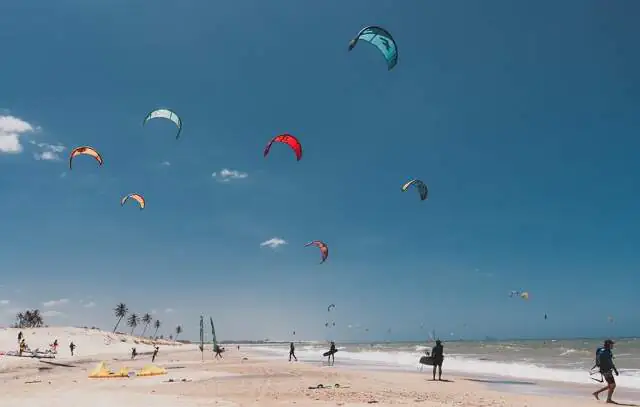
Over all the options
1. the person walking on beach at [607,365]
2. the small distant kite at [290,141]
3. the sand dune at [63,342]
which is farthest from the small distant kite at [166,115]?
the sand dune at [63,342]

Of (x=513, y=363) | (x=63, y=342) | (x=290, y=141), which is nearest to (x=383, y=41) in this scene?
(x=290, y=141)

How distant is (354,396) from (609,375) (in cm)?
655

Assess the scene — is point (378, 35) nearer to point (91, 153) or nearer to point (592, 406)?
point (592, 406)

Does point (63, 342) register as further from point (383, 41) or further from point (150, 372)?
point (383, 41)

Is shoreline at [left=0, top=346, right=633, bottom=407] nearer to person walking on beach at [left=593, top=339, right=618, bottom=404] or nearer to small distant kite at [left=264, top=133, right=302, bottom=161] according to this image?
person walking on beach at [left=593, top=339, right=618, bottom=404]

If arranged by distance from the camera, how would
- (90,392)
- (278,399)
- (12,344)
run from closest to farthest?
1. (278,399)
2. (90,392)
3. (12,344)

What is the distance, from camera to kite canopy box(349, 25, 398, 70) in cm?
Answer: 1453

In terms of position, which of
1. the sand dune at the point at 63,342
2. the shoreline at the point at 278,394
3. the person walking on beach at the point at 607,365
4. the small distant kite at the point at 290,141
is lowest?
the sand dune at the point at 63,342

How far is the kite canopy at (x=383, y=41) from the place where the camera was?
14526mm

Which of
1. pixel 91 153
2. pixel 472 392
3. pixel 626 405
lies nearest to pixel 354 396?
pixel 472 392

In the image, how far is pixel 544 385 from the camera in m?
19.1

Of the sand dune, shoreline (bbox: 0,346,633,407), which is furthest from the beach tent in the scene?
the sand dune

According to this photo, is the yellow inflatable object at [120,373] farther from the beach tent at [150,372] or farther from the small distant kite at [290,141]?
the small distant kite at [290,141]

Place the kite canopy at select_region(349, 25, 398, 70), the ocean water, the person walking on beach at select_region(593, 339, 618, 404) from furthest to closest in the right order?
the ocean water
the kite canopy at select_region(349, 25, 398, 70)
the person walking on beach at select_region(593, 339, 618, 404)
